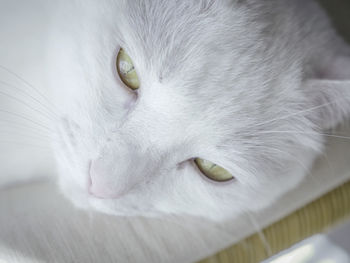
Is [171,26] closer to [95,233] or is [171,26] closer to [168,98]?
[168,98]

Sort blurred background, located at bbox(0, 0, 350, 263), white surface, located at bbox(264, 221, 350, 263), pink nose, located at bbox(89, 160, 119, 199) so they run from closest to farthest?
pink nose, located at bbox(89, 160, 119, 199)
blurred background, located at bbox(0, 0, 350, 263)
white surface, located at bbox(264, 221, 350, 263)

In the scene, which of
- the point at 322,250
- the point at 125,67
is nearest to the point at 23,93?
the point at 125,67

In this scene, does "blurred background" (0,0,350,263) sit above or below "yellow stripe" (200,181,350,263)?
above

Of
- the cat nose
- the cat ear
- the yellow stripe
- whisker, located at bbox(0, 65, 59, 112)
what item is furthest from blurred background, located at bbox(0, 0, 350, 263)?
the cat ear

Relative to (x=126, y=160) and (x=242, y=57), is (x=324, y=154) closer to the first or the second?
(x=242, y=57)

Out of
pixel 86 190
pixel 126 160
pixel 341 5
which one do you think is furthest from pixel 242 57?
pixel 341 5

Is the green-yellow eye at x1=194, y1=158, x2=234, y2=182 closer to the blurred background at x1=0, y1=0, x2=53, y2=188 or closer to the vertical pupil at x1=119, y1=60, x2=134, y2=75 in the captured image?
the vertical pupil at x1=119, y1=60, x2=134, y2=75

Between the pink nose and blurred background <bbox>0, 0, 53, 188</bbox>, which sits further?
blurred background <bbox>0, 0, 53, 188</bbox>

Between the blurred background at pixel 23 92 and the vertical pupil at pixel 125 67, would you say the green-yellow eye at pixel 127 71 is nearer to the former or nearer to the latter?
the vertical pupil at pixel 125 67
